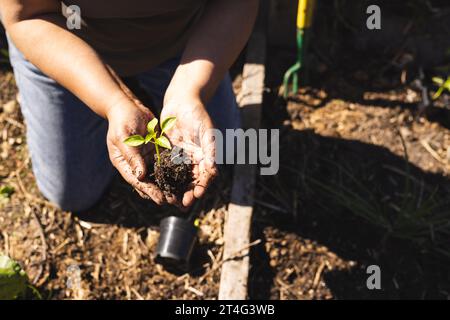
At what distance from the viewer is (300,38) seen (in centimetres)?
273

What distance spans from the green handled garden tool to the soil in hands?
1084mm

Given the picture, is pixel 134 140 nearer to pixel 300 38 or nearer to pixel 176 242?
pixel 176 242

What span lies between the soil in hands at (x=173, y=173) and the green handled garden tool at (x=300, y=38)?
108 cm

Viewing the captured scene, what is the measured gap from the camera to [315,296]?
235 cm

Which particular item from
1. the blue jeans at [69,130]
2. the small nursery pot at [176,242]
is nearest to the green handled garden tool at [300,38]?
the blue jeans at [69,130]

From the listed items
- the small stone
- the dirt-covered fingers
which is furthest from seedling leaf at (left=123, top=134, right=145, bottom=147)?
the small stone

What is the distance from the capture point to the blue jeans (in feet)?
7.84

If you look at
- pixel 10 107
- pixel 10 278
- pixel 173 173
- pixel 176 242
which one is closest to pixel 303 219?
pixel 176 242

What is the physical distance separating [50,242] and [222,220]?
79 cm

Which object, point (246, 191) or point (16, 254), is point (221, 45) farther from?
point (16, 254)

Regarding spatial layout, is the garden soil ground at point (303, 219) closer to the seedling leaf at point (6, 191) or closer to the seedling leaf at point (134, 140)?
the seedling leaf at point (6, 191)

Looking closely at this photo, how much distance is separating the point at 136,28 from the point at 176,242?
2.94ft

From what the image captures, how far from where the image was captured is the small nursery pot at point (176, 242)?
7.66ft
